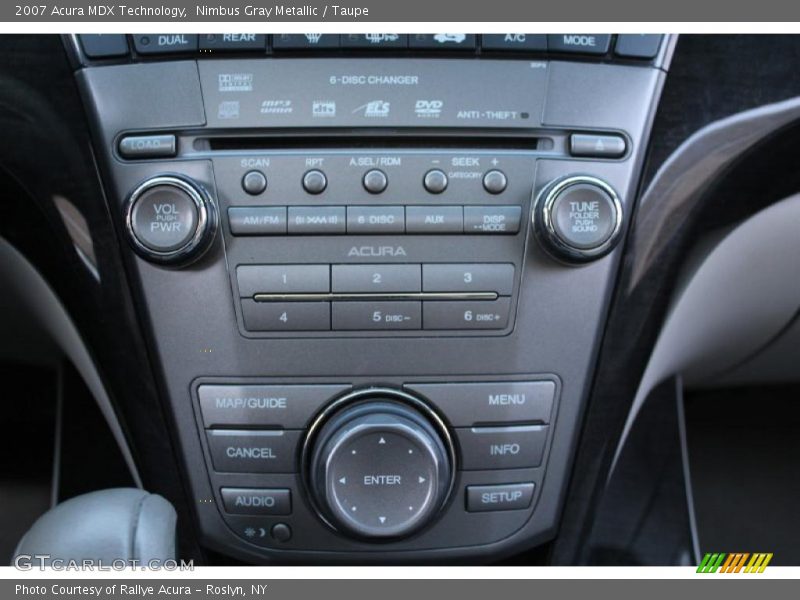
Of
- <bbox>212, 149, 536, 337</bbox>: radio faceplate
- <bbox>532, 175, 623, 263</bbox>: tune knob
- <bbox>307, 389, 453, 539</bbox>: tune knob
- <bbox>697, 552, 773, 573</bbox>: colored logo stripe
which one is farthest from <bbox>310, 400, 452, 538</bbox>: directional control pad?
<bbox>697, 552, 773, 573</bbox>: colored logo stripe

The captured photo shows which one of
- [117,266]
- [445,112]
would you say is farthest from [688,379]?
[117,266]

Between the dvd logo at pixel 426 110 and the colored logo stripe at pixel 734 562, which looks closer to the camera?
the dvd logo at pixel 426 110

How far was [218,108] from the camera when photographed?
104 cm

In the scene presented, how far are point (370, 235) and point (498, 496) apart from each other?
0.39 metres

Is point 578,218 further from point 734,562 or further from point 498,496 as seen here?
point 734,562

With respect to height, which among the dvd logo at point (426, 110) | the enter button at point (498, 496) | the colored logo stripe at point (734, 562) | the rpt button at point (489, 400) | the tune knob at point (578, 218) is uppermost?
the dvd logo at point (426, 110)

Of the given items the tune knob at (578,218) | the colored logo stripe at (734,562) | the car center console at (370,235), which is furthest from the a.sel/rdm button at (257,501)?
the colored logo stripe at (734,562)

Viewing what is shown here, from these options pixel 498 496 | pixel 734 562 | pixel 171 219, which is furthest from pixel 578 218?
pixel 734 562

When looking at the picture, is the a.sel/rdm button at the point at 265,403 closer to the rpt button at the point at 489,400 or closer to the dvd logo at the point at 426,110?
the rpt button at the point at 489,400

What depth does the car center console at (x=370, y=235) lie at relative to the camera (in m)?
1.03

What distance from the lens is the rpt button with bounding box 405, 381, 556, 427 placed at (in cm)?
108

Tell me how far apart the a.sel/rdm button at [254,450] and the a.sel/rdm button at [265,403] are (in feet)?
0.05

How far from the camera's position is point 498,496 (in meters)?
1.11

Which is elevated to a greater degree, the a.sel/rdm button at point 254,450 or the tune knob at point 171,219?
the tune knob at point 171,219
